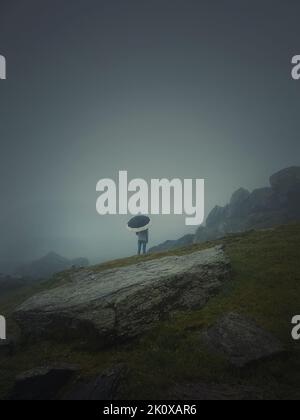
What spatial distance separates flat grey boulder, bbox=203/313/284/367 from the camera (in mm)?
14289

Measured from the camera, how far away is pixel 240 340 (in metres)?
15.2

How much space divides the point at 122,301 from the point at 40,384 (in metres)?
5.63

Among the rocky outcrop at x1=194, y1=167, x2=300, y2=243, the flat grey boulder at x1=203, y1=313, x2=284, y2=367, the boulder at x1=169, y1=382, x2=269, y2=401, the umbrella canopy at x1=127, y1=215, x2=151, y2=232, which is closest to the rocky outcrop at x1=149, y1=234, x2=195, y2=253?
the rocky outcrop at x1=194, y1=167, x2=300, y2=243

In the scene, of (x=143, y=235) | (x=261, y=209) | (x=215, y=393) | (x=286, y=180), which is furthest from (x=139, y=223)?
(x=286, y=180)

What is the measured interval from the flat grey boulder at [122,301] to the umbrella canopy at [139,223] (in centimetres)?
1213

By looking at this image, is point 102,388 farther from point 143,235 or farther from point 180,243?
point 180,243

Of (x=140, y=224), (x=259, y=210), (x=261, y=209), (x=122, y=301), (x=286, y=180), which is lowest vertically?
(x=122, y=301)

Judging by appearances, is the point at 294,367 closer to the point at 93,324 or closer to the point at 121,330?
the point at 121,330

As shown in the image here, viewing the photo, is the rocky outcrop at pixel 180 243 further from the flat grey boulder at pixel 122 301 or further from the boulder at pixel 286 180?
the flat grey boulder at pixel 122 301

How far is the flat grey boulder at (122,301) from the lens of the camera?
17.2 m

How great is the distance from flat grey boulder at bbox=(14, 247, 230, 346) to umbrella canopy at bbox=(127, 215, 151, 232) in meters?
12.1

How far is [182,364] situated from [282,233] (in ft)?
84.6

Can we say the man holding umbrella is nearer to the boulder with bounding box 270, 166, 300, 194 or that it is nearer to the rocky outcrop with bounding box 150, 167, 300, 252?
the rocky outcrop with bounding box 150, 167, 300, 252
